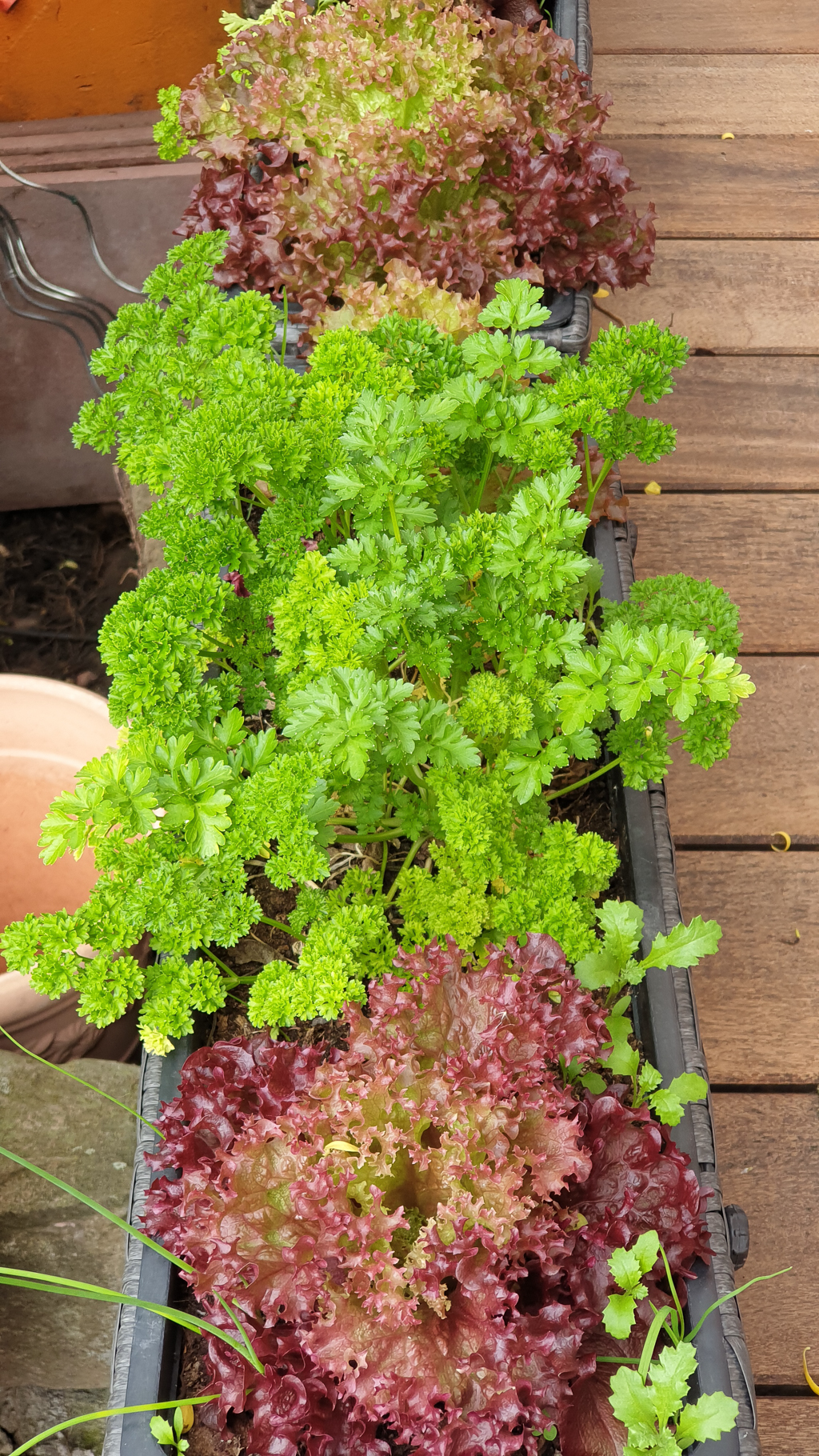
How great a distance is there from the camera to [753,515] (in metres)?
2.15

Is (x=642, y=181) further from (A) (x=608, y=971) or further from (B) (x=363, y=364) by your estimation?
(A) (x=608, y=971)

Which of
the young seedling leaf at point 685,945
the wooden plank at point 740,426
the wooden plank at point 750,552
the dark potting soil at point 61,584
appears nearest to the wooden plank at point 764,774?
the wooden plank at point 750,552

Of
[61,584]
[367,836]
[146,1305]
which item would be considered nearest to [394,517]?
[367,836]

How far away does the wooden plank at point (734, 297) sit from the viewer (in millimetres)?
2391

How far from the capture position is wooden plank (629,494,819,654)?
2.05m

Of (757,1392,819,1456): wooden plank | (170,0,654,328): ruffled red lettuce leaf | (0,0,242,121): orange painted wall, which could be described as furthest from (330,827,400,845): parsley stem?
(0,0,242,121): orange painted wall

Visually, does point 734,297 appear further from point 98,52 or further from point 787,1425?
point 787,1425

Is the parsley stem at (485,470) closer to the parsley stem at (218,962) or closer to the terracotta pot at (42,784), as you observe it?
the parsley stem at (218,962)

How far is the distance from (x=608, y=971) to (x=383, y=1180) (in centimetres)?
32

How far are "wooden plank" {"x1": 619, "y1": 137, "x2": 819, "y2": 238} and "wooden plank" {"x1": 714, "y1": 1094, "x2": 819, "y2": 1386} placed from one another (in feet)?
6.67

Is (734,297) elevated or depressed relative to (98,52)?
depressed

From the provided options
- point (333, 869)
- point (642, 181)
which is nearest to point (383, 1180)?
point (333, 869)

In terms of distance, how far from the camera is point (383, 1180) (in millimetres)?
933

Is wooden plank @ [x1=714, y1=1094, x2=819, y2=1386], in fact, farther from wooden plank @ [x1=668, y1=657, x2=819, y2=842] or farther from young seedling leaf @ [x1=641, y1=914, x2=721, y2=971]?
young seedling leaf @ [x1=641, y1=914, x2=721, y2=971]
